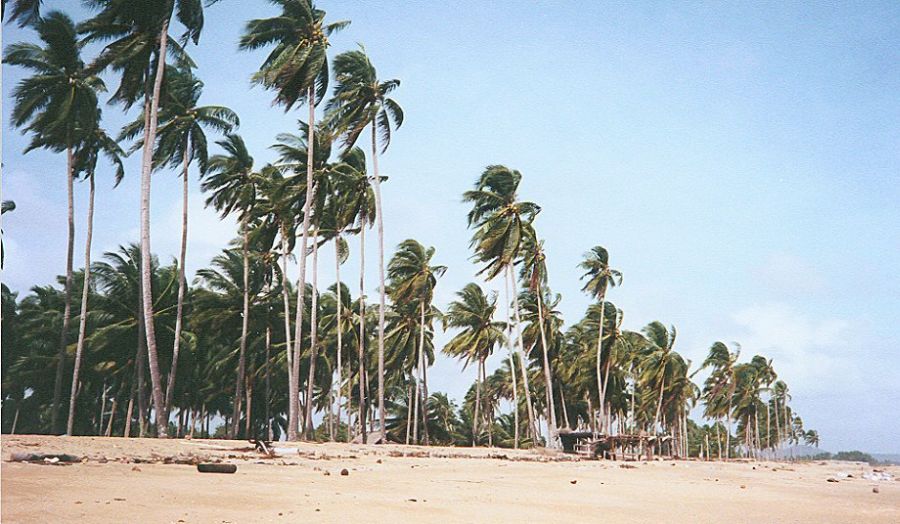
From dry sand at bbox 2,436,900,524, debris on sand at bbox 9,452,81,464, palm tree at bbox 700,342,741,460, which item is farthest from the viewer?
palm tree at bbox 700,342,741,460

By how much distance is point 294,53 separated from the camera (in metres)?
29.9

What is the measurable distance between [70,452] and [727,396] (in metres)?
76.9

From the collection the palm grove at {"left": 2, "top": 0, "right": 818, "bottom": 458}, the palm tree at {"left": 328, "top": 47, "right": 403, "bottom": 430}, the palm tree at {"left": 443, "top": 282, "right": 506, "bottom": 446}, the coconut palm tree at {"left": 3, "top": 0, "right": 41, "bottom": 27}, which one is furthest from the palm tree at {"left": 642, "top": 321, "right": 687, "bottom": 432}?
the coconut palm tree at {"left": 3, "top": 0, "right": 41, "bottom": 27}

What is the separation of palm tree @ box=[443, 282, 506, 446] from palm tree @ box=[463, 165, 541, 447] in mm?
10809

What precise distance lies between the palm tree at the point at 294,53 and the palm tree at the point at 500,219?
514 inches

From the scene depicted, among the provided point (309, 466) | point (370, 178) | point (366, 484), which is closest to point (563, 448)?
point (370, 178)

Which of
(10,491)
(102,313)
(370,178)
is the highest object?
(370,178)

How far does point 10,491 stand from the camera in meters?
7.91

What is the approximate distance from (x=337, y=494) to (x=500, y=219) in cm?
3080

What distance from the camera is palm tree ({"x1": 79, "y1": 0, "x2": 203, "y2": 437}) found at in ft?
77.9

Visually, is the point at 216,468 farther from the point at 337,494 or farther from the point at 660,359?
the point at 660,359

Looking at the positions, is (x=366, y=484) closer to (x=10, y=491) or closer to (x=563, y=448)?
(x=10, y=491)

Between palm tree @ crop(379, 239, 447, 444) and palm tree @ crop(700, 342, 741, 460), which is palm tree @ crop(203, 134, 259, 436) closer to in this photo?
palm tree @ crop(379, 239, 447, 444)

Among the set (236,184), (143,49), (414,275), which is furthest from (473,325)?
(143,49)
